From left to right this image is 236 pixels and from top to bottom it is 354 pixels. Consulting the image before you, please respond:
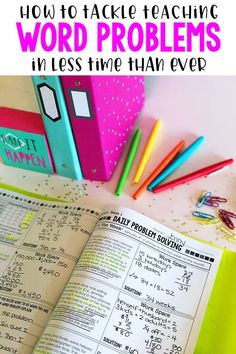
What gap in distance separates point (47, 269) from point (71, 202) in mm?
96

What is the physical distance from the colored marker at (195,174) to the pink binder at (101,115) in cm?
7

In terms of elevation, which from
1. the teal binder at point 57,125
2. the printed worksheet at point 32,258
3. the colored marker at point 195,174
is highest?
the colored marker at point 195,174

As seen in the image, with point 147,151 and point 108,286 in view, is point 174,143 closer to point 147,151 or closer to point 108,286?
point 147,151

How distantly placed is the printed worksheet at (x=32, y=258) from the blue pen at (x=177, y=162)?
86 millimetres

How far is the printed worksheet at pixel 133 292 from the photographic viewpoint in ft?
1.66

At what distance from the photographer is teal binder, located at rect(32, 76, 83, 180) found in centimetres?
55

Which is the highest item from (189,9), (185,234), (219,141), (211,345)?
(189,9)

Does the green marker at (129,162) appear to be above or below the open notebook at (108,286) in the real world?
above

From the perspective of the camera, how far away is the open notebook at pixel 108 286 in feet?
1.67

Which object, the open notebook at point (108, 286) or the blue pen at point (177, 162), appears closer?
the open notebook at point (108, 286)

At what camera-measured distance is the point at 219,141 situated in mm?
684

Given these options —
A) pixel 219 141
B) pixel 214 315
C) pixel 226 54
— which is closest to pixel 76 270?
pixel 214 315

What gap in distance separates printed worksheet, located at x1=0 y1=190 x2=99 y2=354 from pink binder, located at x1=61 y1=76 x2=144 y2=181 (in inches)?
2.5

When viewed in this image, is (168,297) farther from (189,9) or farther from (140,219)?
(189,9)
